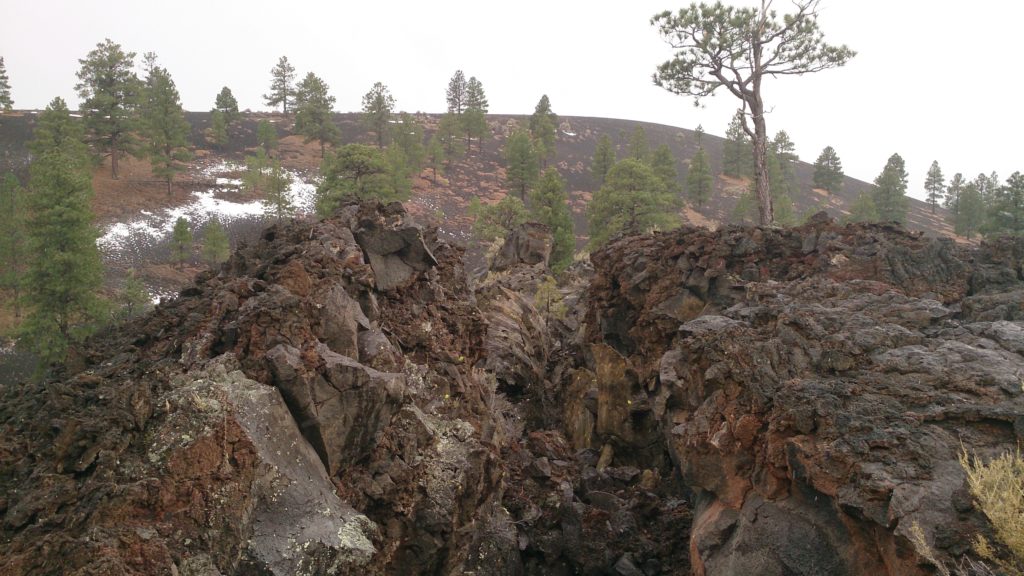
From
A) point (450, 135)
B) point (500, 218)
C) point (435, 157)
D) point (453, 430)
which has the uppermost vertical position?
point (450, 135)

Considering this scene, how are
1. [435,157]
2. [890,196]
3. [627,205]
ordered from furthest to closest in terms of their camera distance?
[435,157]
[890,196]
[627,205]

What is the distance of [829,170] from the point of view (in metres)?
85.1

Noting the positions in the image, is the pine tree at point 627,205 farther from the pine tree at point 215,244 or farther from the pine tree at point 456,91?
the pine tree at point 456,91

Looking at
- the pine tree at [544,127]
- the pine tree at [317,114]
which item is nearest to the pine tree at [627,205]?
the pine tree at [544,127]

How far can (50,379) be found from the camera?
10.8m

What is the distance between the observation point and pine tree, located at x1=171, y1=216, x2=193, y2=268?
128 feet

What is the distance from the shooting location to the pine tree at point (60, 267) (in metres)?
22.4

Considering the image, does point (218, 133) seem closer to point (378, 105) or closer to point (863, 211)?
point (378, 105)

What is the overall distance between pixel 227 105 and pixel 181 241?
156 feet

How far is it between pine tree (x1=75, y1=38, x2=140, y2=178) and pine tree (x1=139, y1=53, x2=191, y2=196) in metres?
1.36

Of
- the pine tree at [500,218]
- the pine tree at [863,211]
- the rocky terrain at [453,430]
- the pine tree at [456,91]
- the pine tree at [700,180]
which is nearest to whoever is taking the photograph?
the rocky terrain at [453,430]

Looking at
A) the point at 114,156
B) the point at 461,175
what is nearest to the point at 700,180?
the point at 461,175

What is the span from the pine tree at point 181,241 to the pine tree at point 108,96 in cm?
1598

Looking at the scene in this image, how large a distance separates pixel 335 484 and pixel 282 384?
76.7 inches
